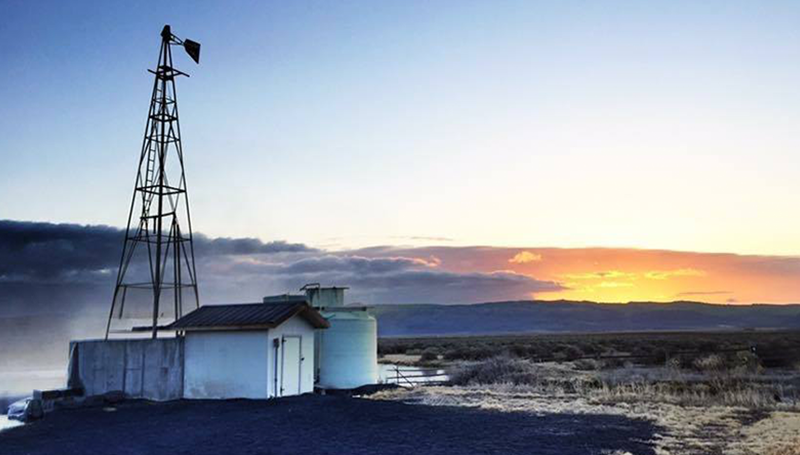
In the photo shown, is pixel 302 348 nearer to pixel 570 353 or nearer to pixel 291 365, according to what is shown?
pixel 291 365

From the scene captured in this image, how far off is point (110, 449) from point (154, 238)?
44.2ft

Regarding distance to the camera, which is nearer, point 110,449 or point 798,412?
point 110,449

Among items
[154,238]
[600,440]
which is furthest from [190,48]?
[600,440]

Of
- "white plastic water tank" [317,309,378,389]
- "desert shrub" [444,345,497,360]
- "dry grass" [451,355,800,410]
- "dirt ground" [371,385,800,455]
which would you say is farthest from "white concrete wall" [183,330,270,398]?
"desert shrub" [444,345,497,360]

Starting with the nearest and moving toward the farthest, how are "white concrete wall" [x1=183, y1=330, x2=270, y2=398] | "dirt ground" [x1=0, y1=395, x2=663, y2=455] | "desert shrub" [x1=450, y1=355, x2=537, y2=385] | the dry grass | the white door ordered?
"dirt ground" [x1=0, y1=395, x2=663, y2=455] < the dry grass < "white concrete wall" [x1=183, y1=330, x2=270, y2=398] < the white door < "desert shrub" [x1=450, y1=355, x2=537, y2=385]

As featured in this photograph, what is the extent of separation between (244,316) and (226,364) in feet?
5.47

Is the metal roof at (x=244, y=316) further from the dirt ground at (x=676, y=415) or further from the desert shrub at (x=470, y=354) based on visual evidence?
the desert shrub at (x=470, y=354)

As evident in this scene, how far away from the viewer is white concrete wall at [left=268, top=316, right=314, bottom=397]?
81.0 feet

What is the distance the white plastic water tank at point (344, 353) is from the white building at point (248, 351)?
9.40 feet

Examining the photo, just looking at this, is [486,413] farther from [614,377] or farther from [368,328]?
[614,377]

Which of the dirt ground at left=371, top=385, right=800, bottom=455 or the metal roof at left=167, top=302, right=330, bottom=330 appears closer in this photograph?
the dirt ground at left=371, top=385, right=800, bottom=455

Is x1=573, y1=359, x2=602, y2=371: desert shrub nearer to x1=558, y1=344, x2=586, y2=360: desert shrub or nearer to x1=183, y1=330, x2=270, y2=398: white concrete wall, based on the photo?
x1=558, y1=344, x2=586, y2=360: desert shrub

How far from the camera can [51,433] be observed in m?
20.0

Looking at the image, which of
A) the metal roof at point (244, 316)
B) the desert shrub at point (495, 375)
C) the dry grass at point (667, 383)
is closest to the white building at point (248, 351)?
the metal roof at point (244, 316)
